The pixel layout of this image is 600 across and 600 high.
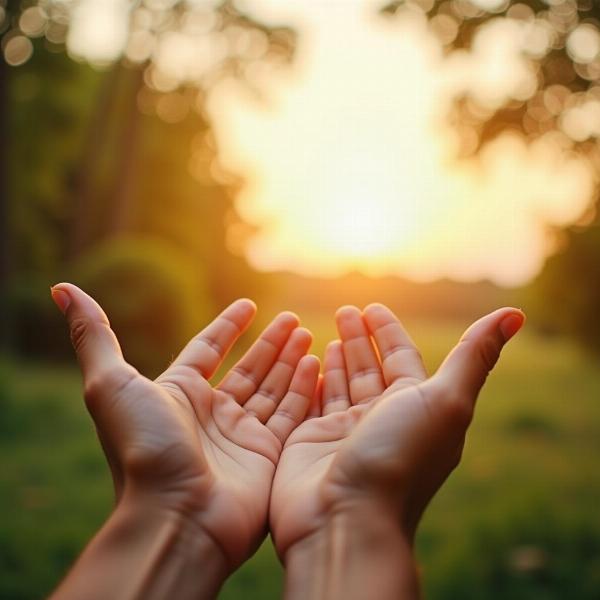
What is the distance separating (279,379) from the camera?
3.13 metres

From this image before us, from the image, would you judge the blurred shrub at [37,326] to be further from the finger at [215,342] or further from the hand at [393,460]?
the hand at [393,460]

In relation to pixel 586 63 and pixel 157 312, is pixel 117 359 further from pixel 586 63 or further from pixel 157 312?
pixel 157 312

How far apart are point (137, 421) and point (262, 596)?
218 centimetres

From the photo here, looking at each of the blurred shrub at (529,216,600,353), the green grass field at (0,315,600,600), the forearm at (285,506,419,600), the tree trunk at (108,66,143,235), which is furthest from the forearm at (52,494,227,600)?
the tree trunk at (108,66,143,235)

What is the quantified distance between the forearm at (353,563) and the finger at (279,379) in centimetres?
84

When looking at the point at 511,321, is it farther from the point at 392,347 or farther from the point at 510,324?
the point at 392,347

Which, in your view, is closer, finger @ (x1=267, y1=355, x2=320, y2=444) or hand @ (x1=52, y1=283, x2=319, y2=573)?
hand @ (x1=52, y1=283, x2=319, y2=573)

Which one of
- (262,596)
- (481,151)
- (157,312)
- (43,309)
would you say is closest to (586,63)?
(481,151)

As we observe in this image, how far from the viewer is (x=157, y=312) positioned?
481 inches

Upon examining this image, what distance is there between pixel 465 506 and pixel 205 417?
3.55 meters

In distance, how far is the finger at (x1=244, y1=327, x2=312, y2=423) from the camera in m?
3.01

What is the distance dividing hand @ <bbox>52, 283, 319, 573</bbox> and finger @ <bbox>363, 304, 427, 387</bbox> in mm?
340

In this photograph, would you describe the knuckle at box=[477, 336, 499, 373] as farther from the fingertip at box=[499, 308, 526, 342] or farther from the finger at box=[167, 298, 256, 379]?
the finger at box=[167, 298, 256, 379]

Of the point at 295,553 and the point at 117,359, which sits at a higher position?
the point at 117,359
